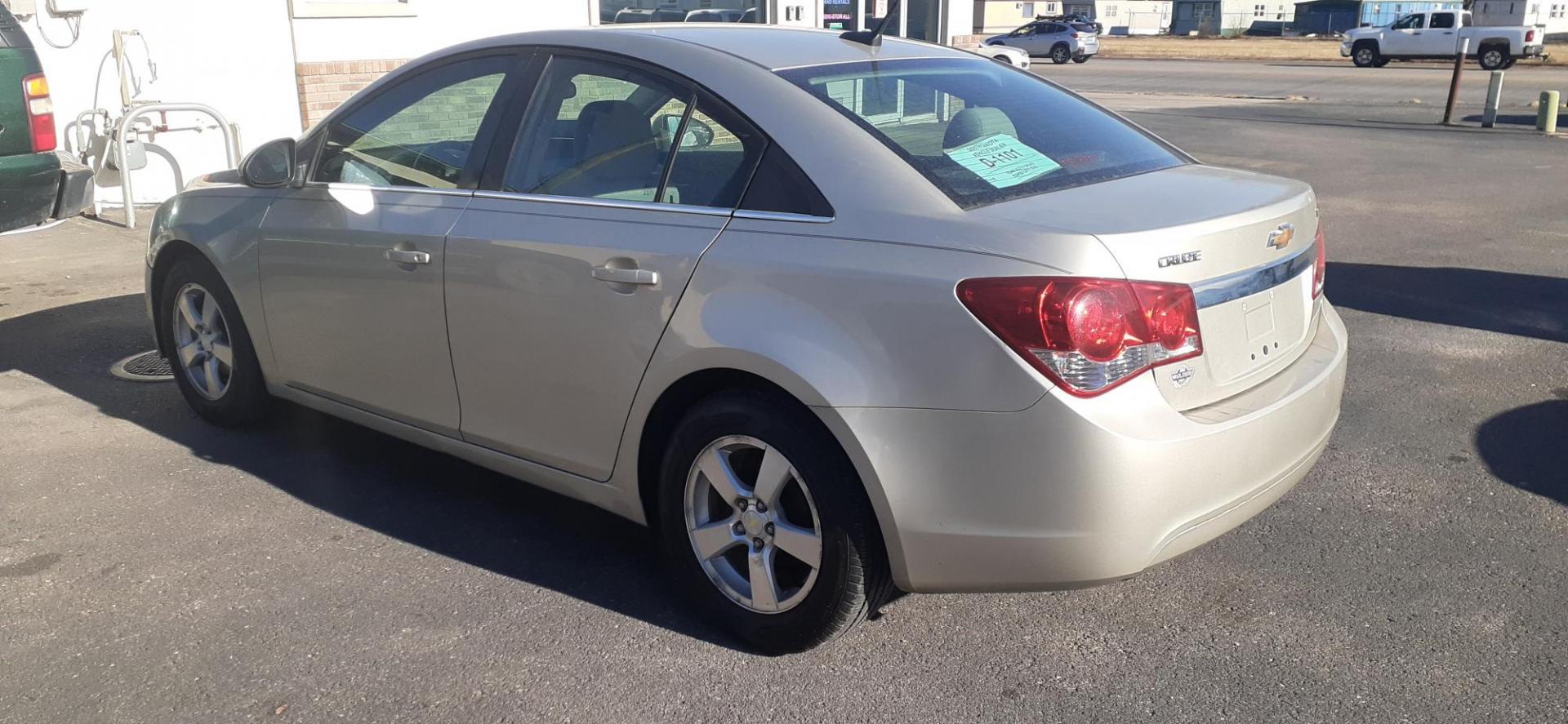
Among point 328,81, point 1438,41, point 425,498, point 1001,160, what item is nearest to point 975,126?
point 1001,160

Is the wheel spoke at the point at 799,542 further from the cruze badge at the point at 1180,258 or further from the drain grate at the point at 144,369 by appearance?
the drain grate at the point at 144,369

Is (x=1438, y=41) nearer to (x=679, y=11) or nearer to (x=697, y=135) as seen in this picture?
(x=679, y=11)

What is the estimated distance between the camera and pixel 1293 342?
3412 millimetres

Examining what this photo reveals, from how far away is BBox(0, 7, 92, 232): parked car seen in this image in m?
5.90

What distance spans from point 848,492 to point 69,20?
9.30 m

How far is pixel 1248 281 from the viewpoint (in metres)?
3.16

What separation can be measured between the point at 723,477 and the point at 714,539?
0.65 ft

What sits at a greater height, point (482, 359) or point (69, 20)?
point (69, 20)

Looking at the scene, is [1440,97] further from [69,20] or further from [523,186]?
[523,186]

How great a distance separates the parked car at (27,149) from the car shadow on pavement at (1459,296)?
6665 mm

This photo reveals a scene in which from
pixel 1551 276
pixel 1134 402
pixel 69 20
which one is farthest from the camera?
pixel 69 20

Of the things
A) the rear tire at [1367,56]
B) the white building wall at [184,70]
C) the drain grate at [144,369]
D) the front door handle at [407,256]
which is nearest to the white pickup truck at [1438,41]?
the rear tire at [1367,56]

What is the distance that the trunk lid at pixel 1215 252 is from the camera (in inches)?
116

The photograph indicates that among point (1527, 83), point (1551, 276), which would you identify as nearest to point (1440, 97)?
point (1527, 83)
